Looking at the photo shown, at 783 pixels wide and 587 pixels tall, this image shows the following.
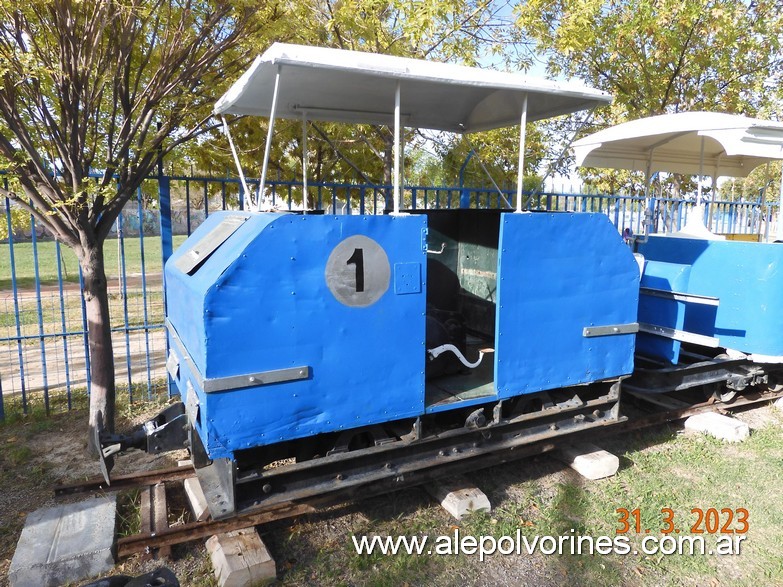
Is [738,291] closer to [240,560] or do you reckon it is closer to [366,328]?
[366,328]

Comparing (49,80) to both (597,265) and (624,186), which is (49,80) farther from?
(624,186)

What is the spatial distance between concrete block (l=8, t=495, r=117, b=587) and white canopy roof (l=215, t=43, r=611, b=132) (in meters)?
2.94

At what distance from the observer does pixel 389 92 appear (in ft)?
13.5

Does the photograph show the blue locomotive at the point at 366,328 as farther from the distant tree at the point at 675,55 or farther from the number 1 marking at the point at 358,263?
the distant tree at the point at 675,55

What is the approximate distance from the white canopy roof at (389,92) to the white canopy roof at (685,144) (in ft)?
4.87

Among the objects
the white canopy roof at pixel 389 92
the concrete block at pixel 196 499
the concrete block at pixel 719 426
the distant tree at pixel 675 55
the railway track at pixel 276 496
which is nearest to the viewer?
the white canopy roof at pixel 389 92

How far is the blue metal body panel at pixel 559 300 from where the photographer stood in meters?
3.85

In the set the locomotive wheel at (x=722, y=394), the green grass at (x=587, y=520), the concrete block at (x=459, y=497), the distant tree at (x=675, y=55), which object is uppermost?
the distant tree at (x=675, y=55)

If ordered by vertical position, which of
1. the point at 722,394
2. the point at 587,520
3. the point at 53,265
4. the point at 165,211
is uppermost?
the point at 165,211

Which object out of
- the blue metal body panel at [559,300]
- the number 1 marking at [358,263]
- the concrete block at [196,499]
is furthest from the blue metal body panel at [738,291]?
the concrete block at [196,499]

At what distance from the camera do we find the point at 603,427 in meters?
4.79

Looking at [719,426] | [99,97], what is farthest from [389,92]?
[719,426]

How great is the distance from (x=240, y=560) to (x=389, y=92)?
3282mm
